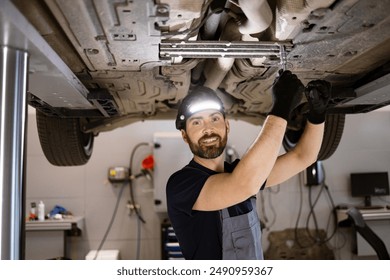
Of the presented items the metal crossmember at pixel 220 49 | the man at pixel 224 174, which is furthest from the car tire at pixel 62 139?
the metal crossmember at pixel 220 49

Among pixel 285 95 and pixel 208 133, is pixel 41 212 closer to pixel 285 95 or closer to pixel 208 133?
pixel 208 133

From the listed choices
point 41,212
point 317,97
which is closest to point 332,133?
point 317,97

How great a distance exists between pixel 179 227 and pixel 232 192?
0.27 m

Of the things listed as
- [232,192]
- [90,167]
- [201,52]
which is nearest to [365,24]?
[201,52]

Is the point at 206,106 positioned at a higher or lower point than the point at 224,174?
higher

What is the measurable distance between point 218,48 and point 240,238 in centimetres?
54

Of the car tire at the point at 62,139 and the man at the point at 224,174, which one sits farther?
the car tire at the point at 62,139

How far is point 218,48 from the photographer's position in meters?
1.06

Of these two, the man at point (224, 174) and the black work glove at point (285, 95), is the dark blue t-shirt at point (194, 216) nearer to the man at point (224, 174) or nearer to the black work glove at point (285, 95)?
the man at point (224, 174)

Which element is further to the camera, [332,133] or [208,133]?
[332,133]

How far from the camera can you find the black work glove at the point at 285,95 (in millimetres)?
1041

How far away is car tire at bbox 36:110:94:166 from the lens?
1.79 meters

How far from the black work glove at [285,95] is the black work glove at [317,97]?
5.6 inches

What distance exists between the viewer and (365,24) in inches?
35.2
